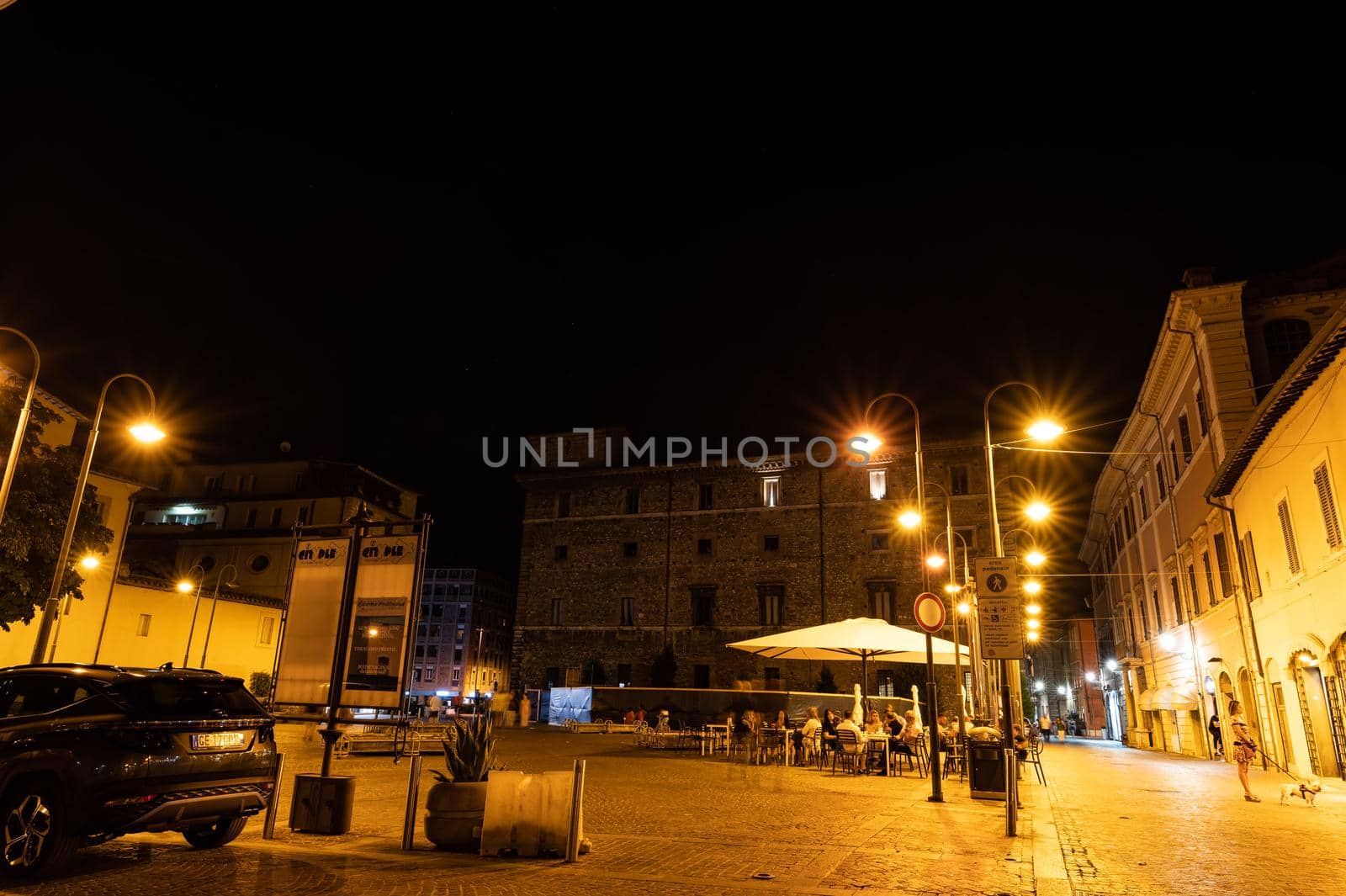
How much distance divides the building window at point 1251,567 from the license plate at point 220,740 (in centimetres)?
2060

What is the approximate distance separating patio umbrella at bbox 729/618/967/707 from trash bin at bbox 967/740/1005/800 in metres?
5.18

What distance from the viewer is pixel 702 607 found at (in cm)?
4334

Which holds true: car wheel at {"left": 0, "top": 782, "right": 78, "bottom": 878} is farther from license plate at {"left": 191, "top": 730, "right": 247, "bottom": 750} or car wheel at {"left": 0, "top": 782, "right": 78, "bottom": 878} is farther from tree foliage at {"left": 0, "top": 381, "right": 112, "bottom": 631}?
tree foliage at {"left": 0, "top": 381, "right": 112, "bottom": 631}

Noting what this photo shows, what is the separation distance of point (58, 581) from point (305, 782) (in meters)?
8.27

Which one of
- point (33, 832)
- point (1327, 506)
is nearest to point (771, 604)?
point (1327, 506)

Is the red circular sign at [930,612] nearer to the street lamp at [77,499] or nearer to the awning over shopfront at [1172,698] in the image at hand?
the street lamp at [77,499]

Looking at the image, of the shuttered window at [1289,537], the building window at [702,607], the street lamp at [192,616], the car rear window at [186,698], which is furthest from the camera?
the building window at [702,607]

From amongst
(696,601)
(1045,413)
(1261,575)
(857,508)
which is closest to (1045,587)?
(857,508)

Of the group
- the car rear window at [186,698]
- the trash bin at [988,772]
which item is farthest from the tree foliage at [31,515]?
the trash bin at [988,772]

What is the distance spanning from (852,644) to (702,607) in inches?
1066

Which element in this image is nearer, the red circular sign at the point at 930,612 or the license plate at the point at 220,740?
the license plate at the point at 220,740

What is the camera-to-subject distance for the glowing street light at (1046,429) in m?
13.1

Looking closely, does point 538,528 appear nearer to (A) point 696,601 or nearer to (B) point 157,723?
(A) point 696,601

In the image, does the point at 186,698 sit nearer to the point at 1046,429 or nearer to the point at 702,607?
the point at 1046,429
